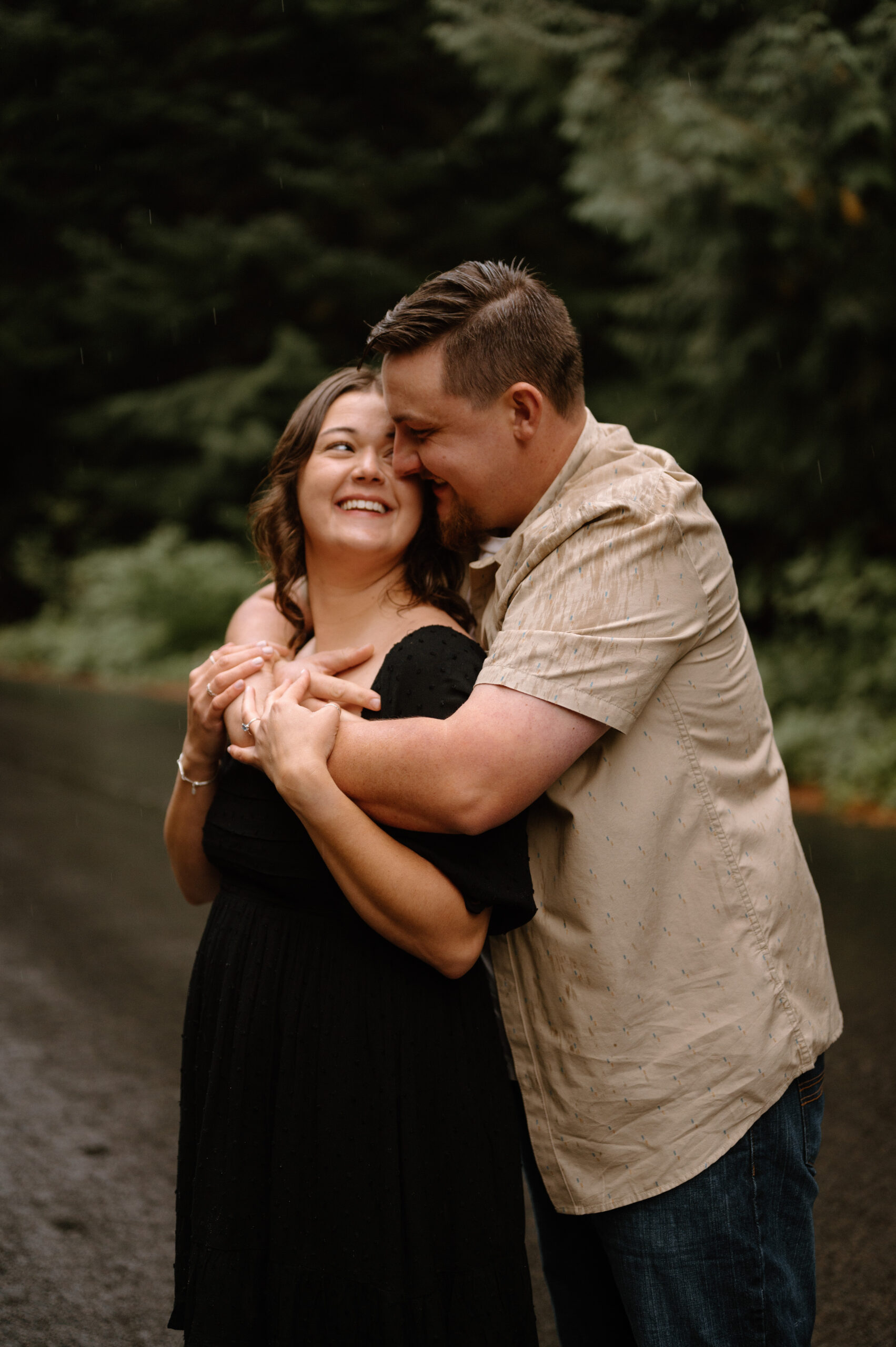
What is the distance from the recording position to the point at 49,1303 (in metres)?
2.87

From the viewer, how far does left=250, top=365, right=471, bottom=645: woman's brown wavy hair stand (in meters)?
2.11

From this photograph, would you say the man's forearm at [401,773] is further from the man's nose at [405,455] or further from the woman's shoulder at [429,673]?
the man's nose at [405,455]

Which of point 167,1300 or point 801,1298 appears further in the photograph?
point 167,1300

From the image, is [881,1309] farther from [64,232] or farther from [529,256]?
[64,232]

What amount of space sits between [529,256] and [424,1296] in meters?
13.3

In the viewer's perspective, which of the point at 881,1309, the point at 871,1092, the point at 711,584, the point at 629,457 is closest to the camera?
the point at 711,584

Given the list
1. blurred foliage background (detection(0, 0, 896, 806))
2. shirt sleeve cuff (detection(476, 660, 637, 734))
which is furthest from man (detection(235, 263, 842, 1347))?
blurred foliage background (detection(0, 0, 896, 806))

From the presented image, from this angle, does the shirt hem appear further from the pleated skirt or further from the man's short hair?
the man's short hair

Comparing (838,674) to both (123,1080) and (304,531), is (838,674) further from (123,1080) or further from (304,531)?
(304,531)

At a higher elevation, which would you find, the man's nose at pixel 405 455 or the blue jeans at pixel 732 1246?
the man's nose at pixel 405 455

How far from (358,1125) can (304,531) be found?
116 centimetres

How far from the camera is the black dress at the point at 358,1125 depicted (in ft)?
5.80

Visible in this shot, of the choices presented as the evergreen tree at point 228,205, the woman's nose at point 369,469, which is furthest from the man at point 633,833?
the evergreen tree at point 228,205

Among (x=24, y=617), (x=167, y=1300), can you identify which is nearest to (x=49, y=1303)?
(x=167, y=1300)
